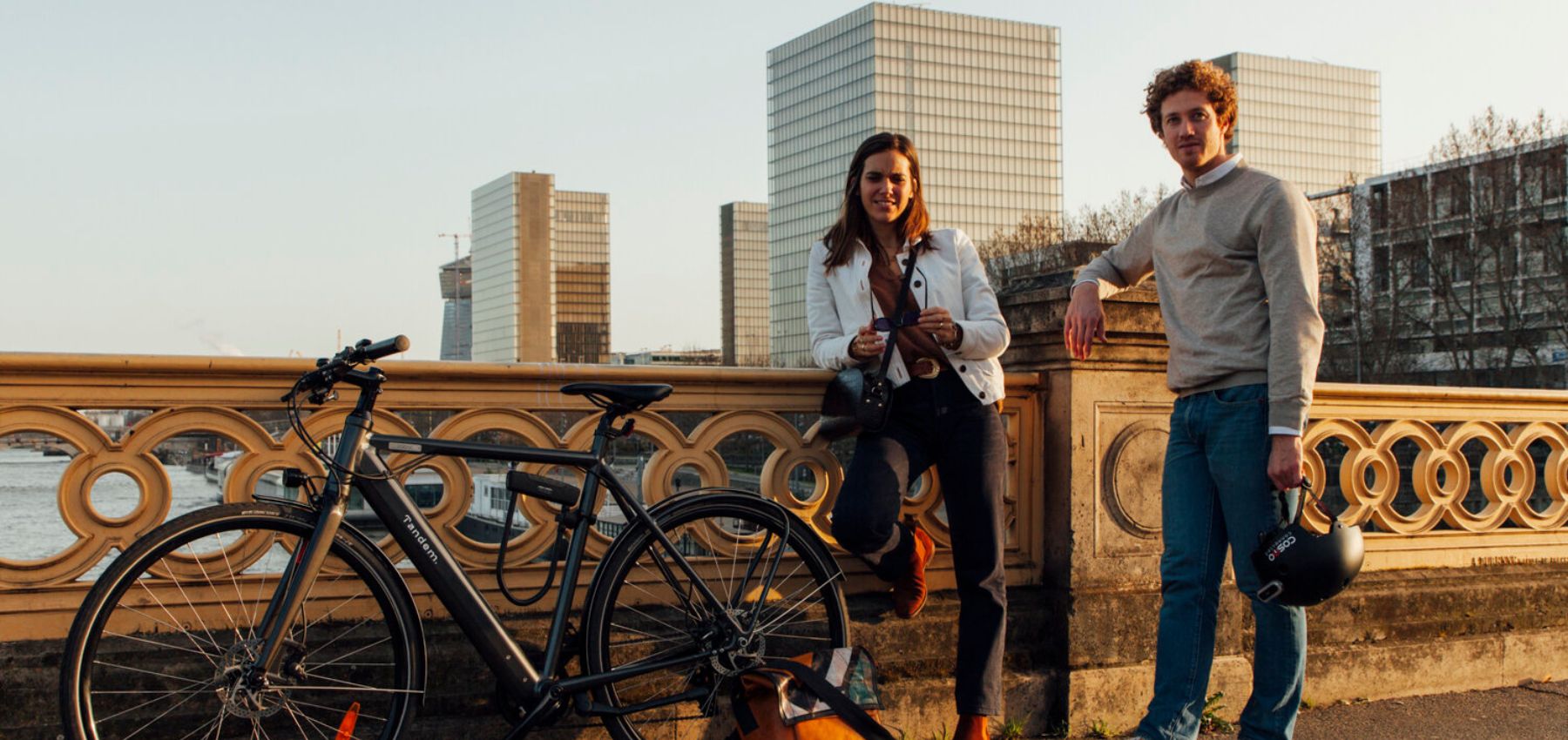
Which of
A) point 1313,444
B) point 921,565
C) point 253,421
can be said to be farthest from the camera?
point 1313,444

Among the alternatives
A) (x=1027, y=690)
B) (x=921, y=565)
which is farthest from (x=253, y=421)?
(x=1027, y=690)

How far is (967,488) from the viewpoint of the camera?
13.9ft

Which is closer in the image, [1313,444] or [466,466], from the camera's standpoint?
[466,466]

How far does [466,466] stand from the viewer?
13.6 feet

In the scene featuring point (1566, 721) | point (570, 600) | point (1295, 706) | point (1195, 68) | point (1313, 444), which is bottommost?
point (1566, 721)

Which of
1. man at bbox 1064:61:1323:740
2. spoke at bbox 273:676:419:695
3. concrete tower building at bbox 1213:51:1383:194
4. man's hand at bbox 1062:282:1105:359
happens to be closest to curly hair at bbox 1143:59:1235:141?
man at bbox 1064:61:1323:740

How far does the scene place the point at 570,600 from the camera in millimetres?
3855

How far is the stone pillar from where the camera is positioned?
15.8 ft

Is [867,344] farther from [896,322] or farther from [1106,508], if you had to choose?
[1106,508]

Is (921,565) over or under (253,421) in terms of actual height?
under

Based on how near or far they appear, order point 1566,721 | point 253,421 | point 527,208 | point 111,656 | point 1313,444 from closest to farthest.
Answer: point 111,656
point 253,421
point 1566,721
point 1313,444
point 527,208

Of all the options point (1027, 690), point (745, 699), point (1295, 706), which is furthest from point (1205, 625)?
point (745, 699)

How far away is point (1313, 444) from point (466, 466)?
352 centimetres

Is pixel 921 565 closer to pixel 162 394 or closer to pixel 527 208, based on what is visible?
pixel 162 394
